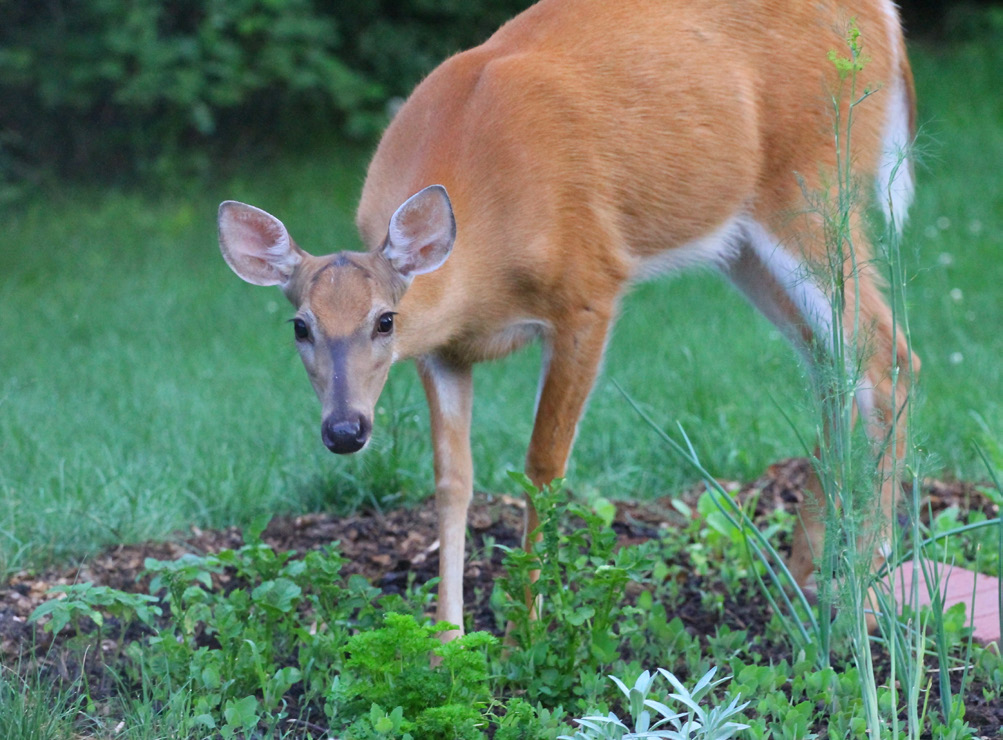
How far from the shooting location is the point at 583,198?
4250 millimetres

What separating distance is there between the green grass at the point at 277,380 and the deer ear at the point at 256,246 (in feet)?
3.07

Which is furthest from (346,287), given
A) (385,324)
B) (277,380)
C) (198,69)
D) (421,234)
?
(198,69)

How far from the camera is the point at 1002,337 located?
23.7 ft

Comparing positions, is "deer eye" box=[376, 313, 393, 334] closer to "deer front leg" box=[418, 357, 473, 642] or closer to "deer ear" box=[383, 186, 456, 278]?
"deer ear" box=[383, 186, 456, 278]

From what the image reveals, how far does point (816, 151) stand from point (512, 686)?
2.16 meters

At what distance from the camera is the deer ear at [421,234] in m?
3.55

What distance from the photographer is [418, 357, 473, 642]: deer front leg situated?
3963 mm

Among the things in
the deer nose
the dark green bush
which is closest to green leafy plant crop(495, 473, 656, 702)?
the deer nose

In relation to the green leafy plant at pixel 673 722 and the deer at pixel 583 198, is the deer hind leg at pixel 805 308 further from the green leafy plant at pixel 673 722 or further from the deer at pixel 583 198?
the green leafy plant at pixel 673 722

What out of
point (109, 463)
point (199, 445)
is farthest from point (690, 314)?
point (109, 463)

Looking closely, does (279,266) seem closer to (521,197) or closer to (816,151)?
(521,197)

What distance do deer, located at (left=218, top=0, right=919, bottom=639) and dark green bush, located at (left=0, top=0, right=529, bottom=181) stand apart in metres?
7.74

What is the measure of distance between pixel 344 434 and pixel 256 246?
717 mm

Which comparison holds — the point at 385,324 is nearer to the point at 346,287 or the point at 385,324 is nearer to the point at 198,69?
the point at 346,287
